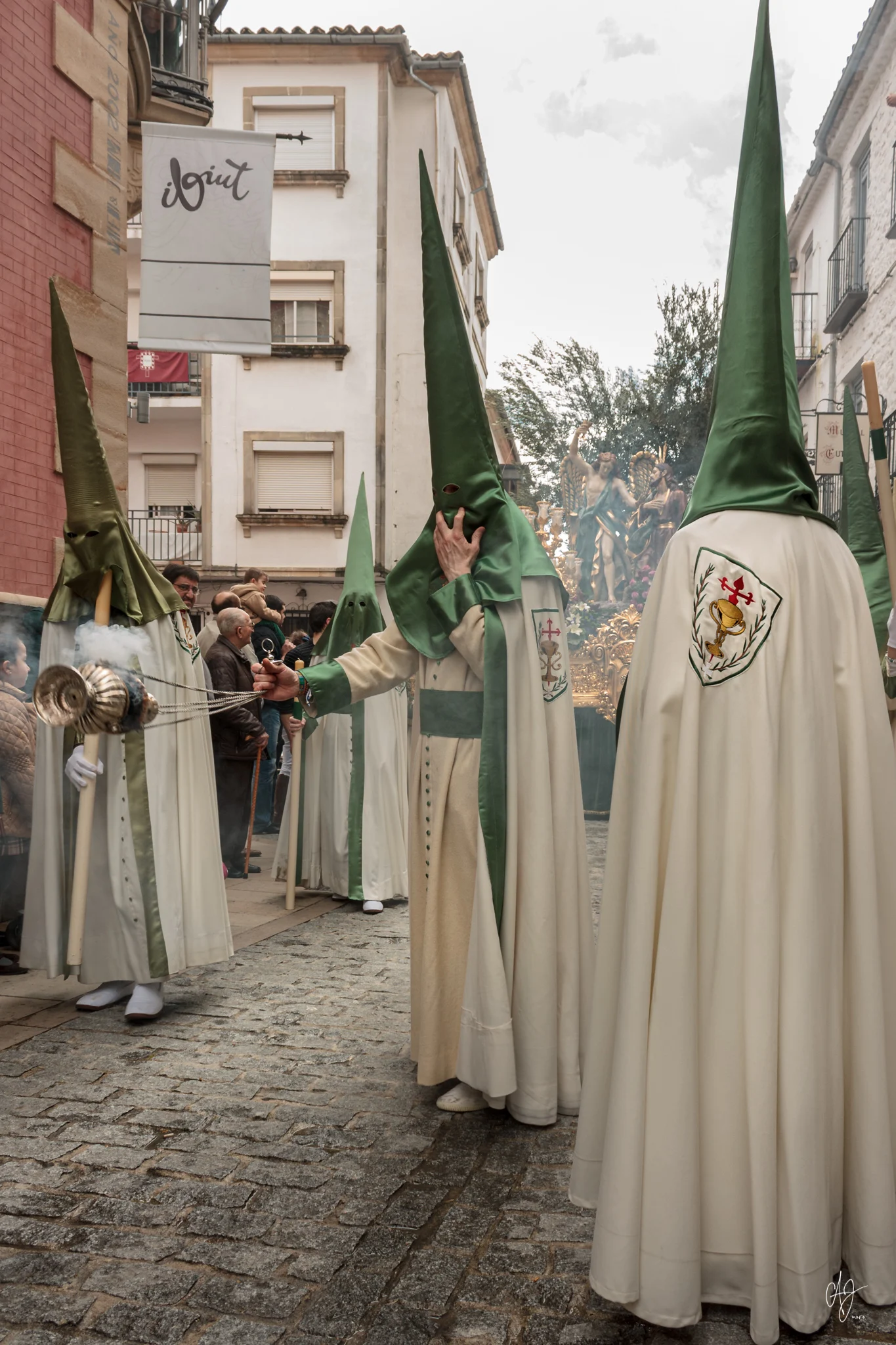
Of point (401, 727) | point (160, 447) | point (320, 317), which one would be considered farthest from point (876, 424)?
point (160, 447)

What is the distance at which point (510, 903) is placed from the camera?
385cm

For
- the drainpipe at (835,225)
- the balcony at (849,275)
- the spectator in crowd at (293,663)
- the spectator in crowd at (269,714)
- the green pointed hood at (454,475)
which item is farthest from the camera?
the drainpipe at (835,225)

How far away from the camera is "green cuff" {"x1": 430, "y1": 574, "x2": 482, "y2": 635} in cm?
394

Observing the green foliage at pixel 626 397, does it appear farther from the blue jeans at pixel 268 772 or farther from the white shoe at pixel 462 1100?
the white shoe at pixel 462 1100

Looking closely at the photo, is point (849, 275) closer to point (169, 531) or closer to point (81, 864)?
point (169, 531)

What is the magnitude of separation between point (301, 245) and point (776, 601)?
21102 mm

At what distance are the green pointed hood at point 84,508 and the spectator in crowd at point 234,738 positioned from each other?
336 cm

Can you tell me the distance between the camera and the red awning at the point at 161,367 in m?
21.6

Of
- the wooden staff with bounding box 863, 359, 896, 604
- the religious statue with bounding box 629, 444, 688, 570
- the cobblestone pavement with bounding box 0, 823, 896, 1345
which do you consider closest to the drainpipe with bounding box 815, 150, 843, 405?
the religious statue with bounding box 629, 444, 688, 570

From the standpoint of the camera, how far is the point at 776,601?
243 cm

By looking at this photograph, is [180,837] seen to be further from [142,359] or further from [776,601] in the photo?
[142,359]

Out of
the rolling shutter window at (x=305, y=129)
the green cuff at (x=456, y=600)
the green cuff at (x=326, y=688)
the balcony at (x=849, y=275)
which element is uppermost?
the rolling shutter window at (x=305, y=129)

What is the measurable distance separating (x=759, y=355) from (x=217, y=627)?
675 centimetres

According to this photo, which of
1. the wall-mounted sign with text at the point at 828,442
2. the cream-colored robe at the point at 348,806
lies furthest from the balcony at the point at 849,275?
the cream-colored robe at the point at 348,806
